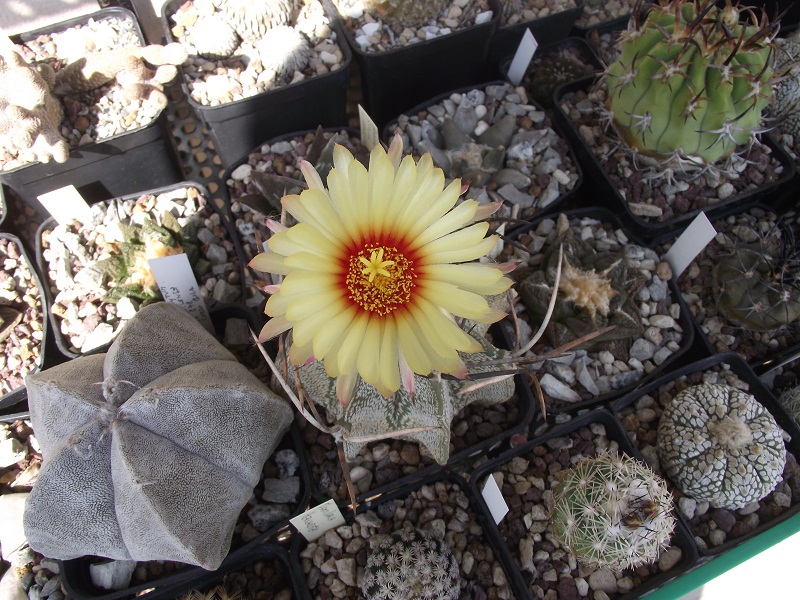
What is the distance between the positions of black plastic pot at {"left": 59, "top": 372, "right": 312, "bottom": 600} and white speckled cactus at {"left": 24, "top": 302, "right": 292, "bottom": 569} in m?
0.11

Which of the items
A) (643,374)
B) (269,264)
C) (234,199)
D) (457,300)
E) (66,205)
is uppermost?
(66,205)

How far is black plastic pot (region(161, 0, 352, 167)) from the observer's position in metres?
1.53

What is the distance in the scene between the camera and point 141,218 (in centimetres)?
145

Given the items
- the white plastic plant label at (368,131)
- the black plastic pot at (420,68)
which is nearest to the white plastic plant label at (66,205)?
the white plastic plant label at (368,131)

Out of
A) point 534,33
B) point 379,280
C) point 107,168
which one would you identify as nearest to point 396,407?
point 379,280

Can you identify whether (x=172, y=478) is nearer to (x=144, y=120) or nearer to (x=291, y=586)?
(x=291, y=586)

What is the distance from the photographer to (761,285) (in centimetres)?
136

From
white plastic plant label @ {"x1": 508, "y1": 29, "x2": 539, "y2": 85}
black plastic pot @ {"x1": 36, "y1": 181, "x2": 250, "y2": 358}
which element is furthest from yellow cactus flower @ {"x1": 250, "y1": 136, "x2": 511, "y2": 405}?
white plastic plant label @ {"x1": 508, "y1": 29, "x2": 539, "y2": 85}

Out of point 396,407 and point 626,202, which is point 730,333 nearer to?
point 626,202

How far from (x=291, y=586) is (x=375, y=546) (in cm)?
19

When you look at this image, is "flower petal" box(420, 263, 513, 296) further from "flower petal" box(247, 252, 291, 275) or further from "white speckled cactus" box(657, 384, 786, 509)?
"white speckled cactus" box(657, 384, 786, 509)

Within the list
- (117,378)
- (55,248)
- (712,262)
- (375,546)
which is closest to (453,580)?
(375,546)

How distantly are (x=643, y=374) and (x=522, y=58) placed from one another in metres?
0.96

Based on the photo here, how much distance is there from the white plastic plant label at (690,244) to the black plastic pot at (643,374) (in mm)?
47
